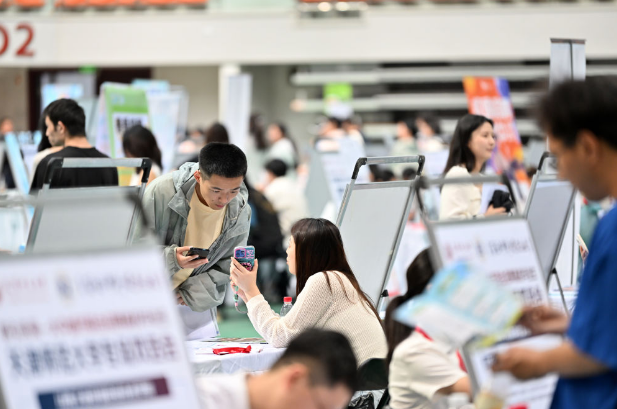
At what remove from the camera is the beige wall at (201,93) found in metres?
15.1

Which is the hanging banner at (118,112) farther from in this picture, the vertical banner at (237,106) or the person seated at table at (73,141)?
the vertical banner at (237,106)

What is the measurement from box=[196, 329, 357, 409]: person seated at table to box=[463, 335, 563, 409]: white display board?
26 centimetres

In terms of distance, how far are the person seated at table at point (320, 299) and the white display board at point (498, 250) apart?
1056mm

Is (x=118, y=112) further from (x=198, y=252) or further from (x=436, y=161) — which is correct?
(x=198, y=252)

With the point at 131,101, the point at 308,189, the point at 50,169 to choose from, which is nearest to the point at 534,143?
the point at 308,189

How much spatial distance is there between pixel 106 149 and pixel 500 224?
14.1 feet

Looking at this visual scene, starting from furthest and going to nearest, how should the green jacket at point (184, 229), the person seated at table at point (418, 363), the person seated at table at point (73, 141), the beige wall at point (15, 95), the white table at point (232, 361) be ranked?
the beige wall at point (15, 95) → the person seated at table at point (73, 141) → the green jacket at point (184, 229) → the white table at point (232, 361) → the person seated at table at point (418, 363)

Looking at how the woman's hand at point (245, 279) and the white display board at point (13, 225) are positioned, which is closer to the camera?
the woman's hand at point (245, 279)

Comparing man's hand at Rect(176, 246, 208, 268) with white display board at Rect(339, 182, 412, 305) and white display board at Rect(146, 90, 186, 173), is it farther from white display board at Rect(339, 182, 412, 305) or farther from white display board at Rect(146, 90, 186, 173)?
Result: white display board at Rect(146, 90, 186, 173)

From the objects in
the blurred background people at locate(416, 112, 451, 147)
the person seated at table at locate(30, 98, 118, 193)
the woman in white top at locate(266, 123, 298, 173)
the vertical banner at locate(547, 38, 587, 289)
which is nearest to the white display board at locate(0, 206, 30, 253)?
the person seated at table at locate(30, 98, 118, 193)

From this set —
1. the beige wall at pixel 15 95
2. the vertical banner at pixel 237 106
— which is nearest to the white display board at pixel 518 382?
the vertical banner at pixel 237 106

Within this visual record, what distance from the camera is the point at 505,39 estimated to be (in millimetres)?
12367

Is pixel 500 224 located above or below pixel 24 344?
above

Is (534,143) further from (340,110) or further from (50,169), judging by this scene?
(50,169)
